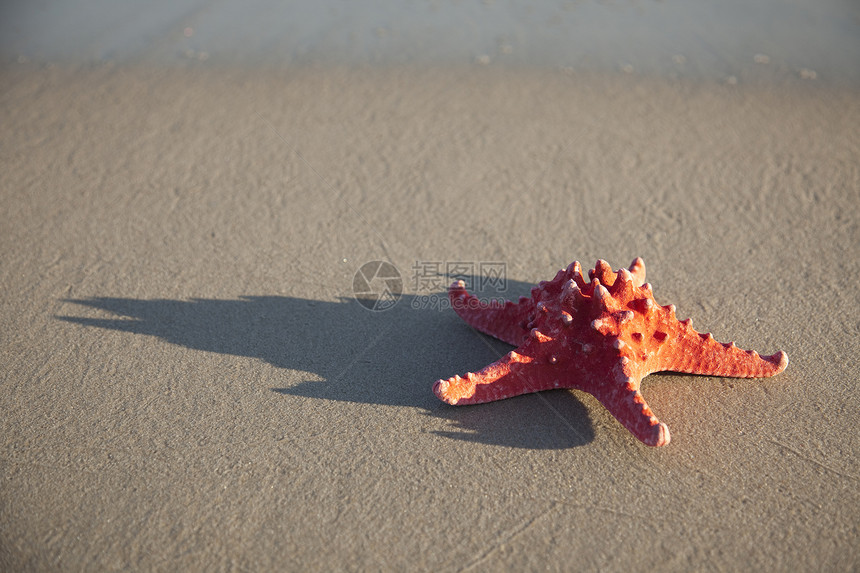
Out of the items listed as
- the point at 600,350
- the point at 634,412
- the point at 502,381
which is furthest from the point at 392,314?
the point at 634,412

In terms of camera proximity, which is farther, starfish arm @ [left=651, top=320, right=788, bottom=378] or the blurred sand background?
starfish arm @ [left=651, top=320, right=788, bottom=378]

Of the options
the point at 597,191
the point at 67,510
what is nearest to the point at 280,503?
the point at 67,510

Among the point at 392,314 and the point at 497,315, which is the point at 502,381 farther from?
the point at 392,314
